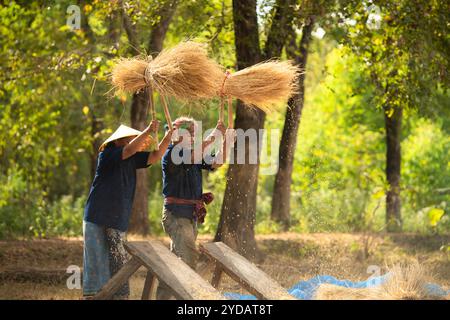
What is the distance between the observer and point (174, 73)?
795 cm

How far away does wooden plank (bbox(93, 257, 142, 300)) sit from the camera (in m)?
7.25

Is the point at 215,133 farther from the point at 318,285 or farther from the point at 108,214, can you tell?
the point at 318,285

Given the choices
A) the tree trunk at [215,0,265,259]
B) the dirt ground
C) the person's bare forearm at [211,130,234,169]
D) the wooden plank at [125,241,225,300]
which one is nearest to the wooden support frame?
the wooden plank at [125,241,225,300]

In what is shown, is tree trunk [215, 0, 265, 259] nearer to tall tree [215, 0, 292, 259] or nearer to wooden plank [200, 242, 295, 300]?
tall tree [215, 0, 292, 259]

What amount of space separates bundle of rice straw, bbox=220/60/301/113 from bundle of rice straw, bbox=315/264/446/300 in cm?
223

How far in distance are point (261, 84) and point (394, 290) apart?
8.34 feet

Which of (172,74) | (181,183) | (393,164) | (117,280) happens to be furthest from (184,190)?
(393,164)

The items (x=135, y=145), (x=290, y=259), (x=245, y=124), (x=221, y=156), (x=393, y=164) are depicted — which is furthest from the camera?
(x=393, y=164)

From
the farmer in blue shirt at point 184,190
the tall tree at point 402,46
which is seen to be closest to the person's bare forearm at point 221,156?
the farmer in blue shirt at point 184,190

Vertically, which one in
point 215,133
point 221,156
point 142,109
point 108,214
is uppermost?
point 142,109

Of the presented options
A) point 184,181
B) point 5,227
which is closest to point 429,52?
point 184,181

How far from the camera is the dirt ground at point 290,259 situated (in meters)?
10.4

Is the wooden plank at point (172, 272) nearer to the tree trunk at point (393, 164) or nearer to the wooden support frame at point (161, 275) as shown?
the wooden support frame at point (161, 275)

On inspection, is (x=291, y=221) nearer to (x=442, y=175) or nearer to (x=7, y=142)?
(x=7, y=142)
